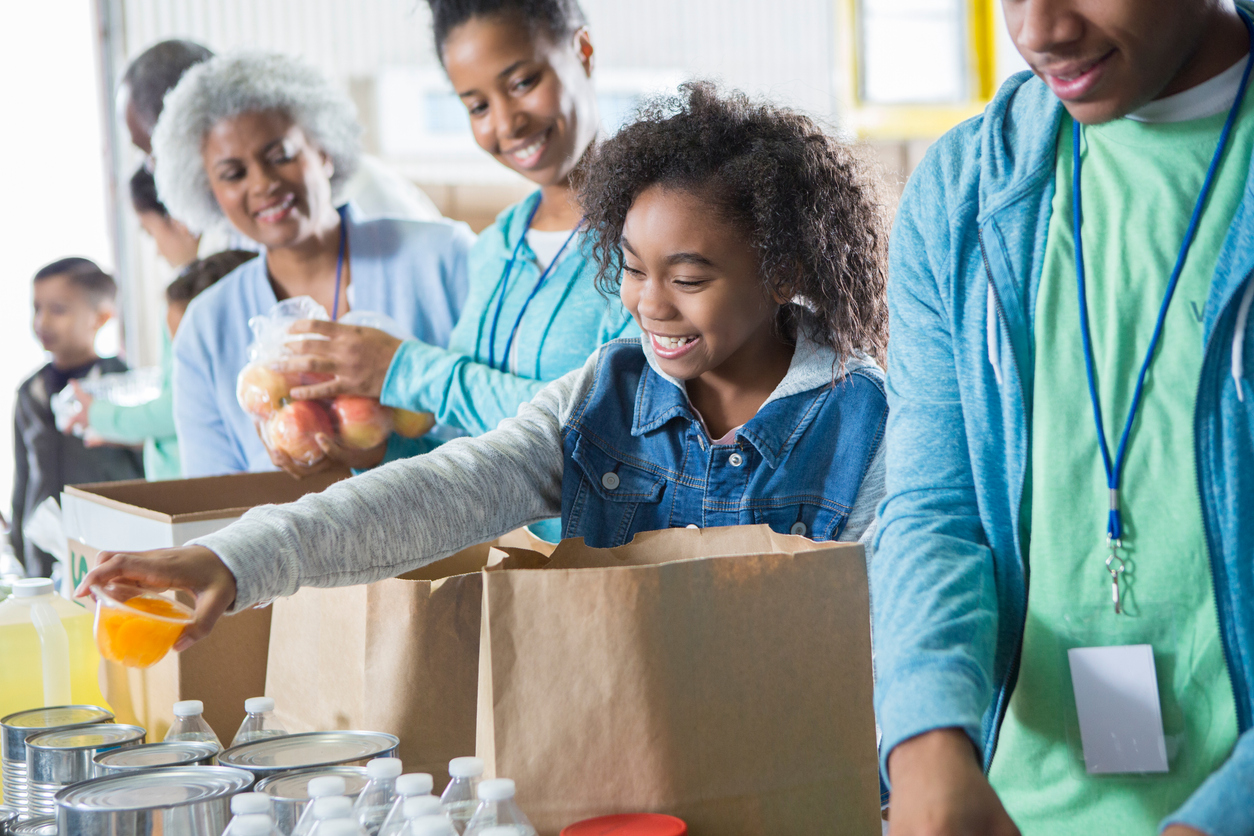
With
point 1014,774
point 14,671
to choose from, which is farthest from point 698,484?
point 14,671

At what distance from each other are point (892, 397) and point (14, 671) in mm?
935

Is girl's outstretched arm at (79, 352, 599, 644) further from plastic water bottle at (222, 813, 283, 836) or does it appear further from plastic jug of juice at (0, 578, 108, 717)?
plastic jug of juice at (0, 578, 108, 717)

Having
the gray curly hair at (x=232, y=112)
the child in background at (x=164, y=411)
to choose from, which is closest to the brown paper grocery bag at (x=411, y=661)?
the gray curly hair at (x=232, y=112)

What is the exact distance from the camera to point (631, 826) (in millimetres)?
749

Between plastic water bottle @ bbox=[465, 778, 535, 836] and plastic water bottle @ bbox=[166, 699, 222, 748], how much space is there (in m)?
0.36

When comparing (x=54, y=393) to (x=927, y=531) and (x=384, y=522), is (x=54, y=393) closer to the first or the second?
(x=384, y=522)

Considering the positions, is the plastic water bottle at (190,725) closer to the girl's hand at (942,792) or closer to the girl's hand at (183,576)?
the girl's hand at (183,576)

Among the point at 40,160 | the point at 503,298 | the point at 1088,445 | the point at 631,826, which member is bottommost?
the point at 631,826

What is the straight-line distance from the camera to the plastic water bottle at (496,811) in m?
0.70

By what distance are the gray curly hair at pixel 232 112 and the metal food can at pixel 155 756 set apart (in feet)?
4.49

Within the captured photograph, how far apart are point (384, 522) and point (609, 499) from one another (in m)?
0.24

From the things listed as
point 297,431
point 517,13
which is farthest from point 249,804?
point 517,13

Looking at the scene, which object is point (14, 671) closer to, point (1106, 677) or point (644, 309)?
point (644, 309)

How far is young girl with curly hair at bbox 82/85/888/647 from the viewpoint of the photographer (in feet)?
3.63
